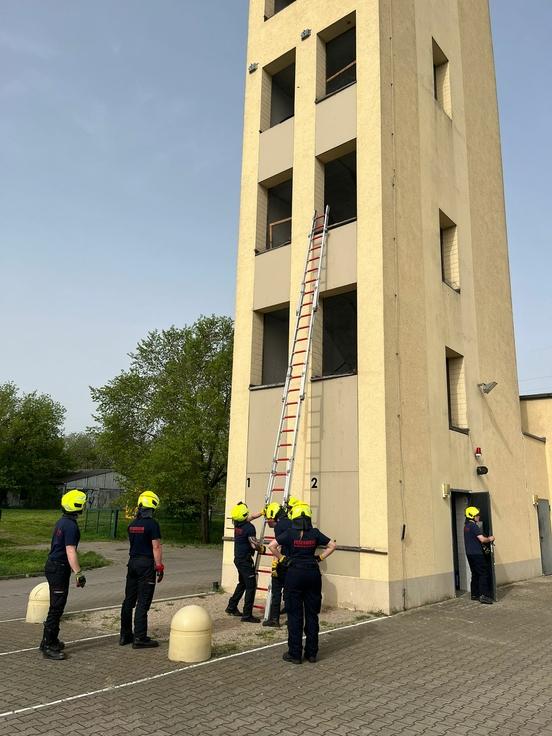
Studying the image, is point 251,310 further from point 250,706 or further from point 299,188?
point 250,706

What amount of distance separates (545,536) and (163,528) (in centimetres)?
2261

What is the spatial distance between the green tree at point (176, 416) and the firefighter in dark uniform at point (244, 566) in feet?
53.9

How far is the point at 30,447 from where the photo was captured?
61562 mm

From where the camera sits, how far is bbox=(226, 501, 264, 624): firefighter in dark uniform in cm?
889

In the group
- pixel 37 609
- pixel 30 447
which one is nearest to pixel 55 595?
pixel 37 609

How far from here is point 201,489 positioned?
26.3 m

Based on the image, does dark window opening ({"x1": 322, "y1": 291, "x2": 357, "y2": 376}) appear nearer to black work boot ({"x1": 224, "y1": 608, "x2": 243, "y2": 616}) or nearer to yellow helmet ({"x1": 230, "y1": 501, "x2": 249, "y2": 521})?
yellow helmet ({"x1": 230, "y1": 501, "x2": 249, "y2": 521})

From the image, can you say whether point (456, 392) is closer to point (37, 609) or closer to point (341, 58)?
point (341, 58)

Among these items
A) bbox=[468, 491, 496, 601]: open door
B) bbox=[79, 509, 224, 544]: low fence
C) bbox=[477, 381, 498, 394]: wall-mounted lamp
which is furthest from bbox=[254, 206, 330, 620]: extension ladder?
bbox=[79, 509, 224, 544]: low fence

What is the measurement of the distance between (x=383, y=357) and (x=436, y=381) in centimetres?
229

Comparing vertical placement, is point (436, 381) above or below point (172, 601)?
above

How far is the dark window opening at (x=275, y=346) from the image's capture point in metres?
13.2

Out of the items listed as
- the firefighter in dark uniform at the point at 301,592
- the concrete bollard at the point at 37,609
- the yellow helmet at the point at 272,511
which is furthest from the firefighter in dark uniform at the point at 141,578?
the yellow helmet at the point at 272,511

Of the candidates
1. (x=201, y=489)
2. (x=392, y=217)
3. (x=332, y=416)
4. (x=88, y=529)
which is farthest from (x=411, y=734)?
(x=88, y=529)
